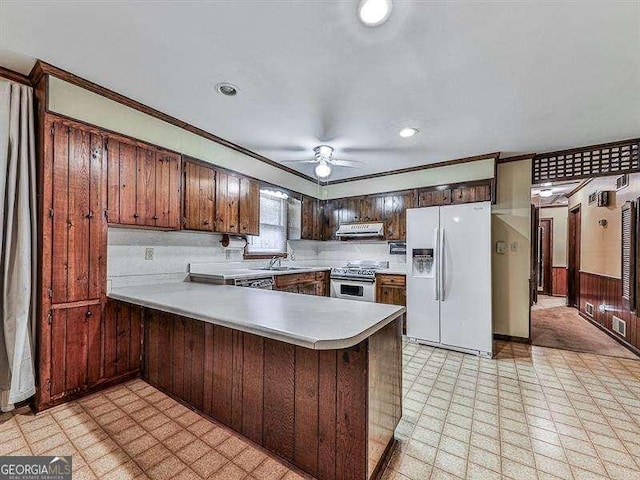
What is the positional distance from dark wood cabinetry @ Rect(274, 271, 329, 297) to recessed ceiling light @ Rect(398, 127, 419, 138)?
230 centimetres

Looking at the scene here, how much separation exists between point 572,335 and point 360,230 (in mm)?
3429

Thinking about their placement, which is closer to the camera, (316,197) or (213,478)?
(213,478)

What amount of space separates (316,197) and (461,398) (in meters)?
3.81

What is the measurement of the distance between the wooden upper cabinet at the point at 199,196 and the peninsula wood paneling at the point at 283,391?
1137 millimetres

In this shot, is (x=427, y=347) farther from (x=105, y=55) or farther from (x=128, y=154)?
(x=105, y=55)

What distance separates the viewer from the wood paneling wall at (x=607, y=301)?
3.51 metres

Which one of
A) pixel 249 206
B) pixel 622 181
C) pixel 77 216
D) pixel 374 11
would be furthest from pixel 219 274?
pixel 622 181

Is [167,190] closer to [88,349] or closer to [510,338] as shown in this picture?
[88,349]

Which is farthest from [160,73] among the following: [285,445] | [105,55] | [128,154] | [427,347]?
[427,347]

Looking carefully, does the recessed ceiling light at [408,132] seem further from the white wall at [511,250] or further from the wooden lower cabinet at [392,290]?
the wooden lower cabinet at [392,290]

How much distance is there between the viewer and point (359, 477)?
1.37 meters

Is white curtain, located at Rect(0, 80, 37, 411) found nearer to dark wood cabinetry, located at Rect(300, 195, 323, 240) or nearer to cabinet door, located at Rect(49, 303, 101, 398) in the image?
cabinet door, located at Rect(49, 303, 101, 398)

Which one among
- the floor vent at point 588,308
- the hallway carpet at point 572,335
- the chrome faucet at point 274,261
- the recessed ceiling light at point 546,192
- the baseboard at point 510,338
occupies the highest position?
the recessed ceiling light at point 546,192

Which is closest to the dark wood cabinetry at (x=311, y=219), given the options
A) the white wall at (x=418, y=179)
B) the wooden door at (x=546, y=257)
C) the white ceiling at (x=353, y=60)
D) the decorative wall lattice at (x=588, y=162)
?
the white wall at (x=418, y=179)
